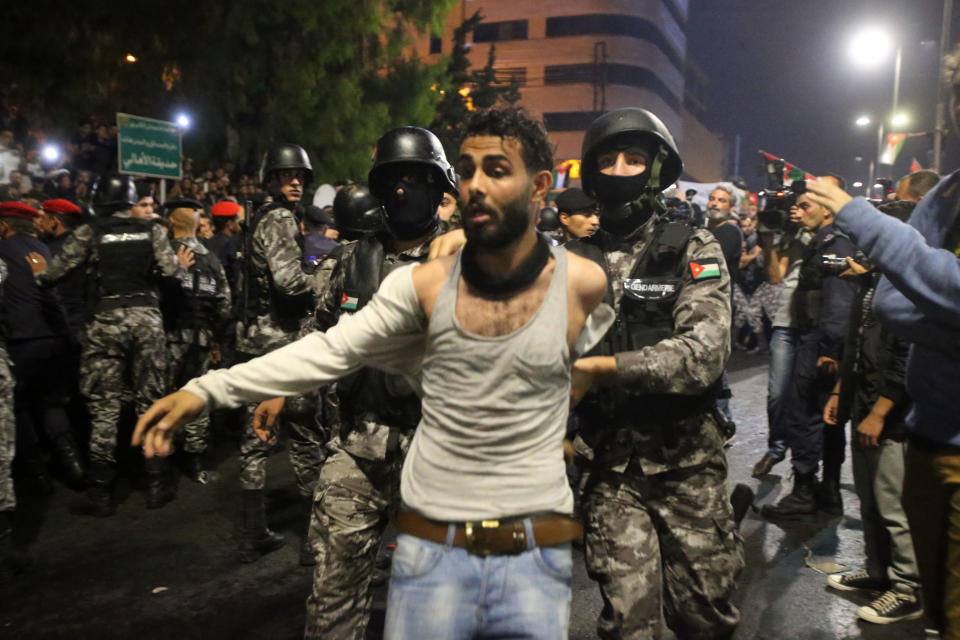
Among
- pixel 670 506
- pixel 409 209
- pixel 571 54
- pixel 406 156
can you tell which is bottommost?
pixel 670 506

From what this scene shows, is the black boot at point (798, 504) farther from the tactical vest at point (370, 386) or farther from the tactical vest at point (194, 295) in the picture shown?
the tactical vest at point (194, 295)

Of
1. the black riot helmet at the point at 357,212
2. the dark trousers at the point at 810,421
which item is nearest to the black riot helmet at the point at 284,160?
the black riot helmet at the point at 357,212

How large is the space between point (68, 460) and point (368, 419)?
4.42 metres

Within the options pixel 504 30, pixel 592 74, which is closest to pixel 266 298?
pixel 592 74

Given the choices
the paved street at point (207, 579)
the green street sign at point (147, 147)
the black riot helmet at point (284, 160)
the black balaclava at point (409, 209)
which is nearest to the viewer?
the black balaclava at point (409, 209)

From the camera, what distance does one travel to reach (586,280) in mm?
2045

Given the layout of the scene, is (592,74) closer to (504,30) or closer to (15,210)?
(504,30)

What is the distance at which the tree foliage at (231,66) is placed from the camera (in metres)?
14.9

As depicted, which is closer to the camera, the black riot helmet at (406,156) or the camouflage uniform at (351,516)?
the camouflage uniform at (351,516)

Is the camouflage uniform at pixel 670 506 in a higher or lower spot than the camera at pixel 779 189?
lower

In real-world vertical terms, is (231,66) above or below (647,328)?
above

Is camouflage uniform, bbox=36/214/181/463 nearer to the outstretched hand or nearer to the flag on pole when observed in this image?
the outstretched hand

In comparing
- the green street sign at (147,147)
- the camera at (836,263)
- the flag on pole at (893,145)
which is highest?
the flag on pole at (893,145)

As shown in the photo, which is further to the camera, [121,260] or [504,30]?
[504,30]
